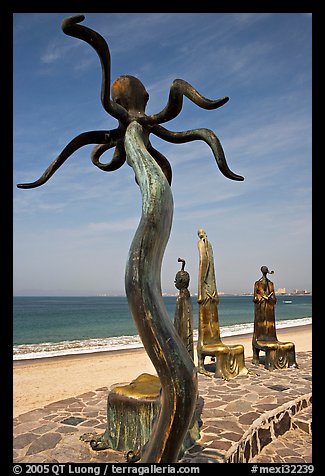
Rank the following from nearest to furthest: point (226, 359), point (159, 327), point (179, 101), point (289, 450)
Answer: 1. point (159, 327)
2. point (179, 101)
3. point (289, 450)
4. point (226, 359)

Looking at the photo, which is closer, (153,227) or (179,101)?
(153,227)

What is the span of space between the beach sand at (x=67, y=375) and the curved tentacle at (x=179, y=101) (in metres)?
7.42

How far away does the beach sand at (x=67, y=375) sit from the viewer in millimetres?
9364

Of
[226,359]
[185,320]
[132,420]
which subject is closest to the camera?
[132,420]

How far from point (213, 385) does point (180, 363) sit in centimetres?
621

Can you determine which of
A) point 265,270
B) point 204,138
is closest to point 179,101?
point 204,138

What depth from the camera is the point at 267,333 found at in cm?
871

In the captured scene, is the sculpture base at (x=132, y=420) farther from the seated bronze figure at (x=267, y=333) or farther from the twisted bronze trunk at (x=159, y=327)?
the seated bronze figure at (x=267, y=333)

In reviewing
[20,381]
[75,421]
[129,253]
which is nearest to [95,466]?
[75,421]

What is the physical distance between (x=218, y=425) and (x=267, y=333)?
420 cm

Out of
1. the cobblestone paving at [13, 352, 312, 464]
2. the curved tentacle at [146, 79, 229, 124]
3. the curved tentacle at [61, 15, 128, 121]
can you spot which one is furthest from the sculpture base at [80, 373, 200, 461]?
the curved tentacle at [61, 15, 128, 121]

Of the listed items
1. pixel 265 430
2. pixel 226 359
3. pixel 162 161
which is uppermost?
pixel 162 161

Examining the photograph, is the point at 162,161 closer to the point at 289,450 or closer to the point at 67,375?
the point at 289,450
